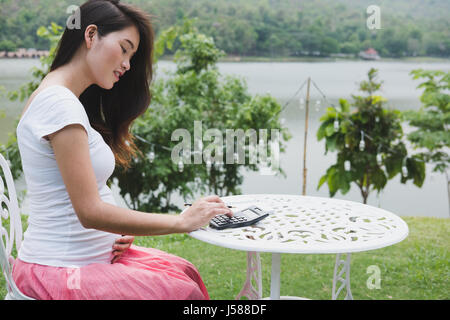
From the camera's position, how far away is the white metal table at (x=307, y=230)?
137 cm

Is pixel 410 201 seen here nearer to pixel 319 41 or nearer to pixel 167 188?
pixel 319 41

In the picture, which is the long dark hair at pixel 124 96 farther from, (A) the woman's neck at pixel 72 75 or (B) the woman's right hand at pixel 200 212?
(B) the woman's right hand at pixel 200 212

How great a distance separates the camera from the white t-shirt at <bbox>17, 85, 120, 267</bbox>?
124cm

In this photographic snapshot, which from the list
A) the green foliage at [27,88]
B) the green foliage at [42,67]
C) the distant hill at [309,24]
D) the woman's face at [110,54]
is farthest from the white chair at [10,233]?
the distant hill at [309,24]

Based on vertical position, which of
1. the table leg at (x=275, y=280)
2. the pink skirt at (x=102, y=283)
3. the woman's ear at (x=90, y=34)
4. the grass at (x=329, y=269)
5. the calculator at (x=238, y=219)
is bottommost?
→ the grass at (x=329, y=269)

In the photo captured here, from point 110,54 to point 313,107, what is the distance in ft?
12.5

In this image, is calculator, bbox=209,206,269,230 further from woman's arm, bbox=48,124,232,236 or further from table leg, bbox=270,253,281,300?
woman's arm, bbox=48,124,232,236

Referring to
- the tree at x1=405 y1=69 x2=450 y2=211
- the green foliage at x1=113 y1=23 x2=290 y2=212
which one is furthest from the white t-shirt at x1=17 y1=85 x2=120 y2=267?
the tree at x1=405 y1=69 x2=450 y2=211

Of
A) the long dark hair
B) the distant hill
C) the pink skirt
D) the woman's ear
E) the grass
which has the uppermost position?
the distant hill

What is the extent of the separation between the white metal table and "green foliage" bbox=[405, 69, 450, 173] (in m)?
3.03

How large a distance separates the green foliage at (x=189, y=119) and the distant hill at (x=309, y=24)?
444 millimetres

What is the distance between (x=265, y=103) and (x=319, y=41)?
124 cm

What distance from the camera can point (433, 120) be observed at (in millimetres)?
4672

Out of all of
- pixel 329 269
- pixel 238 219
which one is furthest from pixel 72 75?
pixel 329 269
